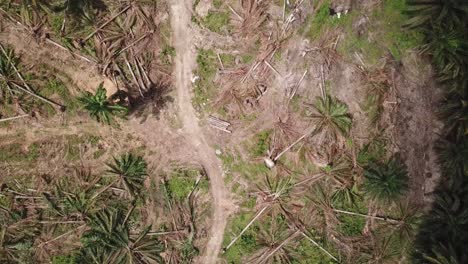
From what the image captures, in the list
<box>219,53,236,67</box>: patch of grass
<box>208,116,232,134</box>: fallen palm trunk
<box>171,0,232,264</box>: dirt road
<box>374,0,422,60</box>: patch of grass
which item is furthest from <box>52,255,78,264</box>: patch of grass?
<box>374,0,422,60</box>: patch of grass

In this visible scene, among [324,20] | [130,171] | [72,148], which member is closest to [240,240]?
[130,171]

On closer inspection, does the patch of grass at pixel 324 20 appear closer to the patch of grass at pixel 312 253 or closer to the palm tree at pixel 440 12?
the palm tree at pixel 440 12

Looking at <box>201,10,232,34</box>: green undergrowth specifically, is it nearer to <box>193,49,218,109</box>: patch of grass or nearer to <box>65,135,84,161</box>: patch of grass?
<box>193,49,218,109</box>: patch of grass

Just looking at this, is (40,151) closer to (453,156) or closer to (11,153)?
(11,153)

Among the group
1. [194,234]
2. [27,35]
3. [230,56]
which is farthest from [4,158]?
[230,56]

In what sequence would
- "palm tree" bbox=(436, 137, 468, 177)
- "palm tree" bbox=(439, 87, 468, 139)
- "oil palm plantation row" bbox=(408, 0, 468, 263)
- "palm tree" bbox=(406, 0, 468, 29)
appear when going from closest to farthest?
"palm tree" bbox=(406, 0, 468, 29) → "oil palm plantation row" bbox=(408, 0, 468, 263) → "palm tree" bbox=(439, 87, 468, 139) → "palm tree" bbox=(436, 137, 468, 177)

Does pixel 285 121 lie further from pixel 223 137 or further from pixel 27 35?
pixel 27 35
